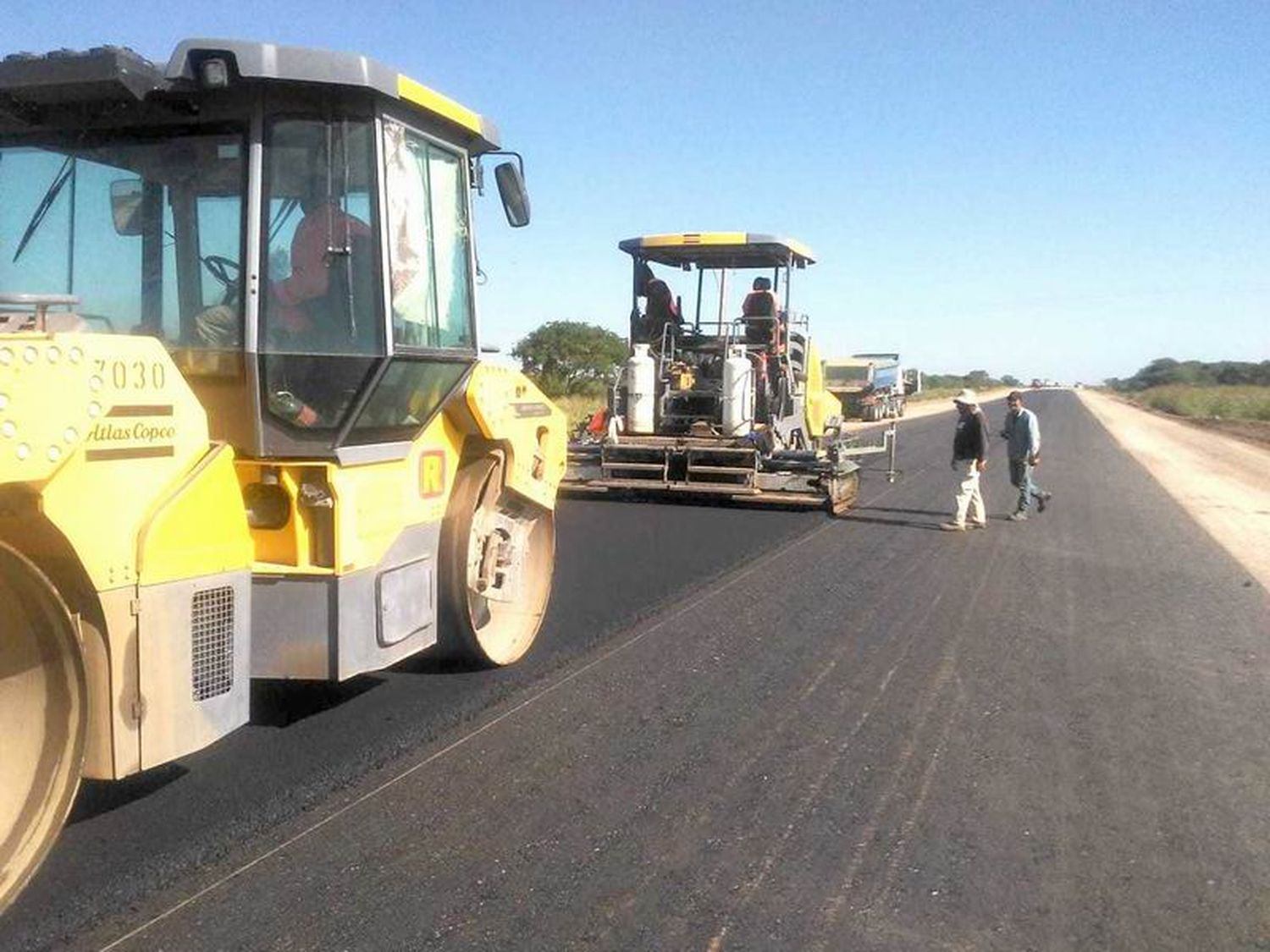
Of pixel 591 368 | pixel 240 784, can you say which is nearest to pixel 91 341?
pixel 240 784

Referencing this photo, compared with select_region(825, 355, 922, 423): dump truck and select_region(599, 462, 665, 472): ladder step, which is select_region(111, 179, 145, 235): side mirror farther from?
select_region(825, 355, 922, 423): dump truck

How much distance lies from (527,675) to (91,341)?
3.45 m

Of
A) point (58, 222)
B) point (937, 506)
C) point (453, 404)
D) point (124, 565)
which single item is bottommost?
point (937, 506)

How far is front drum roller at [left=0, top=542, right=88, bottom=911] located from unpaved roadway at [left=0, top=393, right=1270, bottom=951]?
265 mm

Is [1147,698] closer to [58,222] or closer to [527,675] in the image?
[527,675]

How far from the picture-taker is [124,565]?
11.9ft

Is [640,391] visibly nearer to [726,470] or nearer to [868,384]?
[726,470]

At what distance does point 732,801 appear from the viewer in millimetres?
4785

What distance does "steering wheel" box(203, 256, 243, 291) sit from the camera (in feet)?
15.8

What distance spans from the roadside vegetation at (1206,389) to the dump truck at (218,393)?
48.6 m

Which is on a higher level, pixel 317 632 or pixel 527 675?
pixel 317 632

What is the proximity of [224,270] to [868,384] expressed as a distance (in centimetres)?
3555

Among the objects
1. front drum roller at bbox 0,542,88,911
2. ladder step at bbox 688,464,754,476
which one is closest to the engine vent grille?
front drum roller at bbox 0,542,88,911

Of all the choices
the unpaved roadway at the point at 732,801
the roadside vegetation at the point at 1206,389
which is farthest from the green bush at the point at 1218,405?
the unpaved roadway at the point at 732,801
